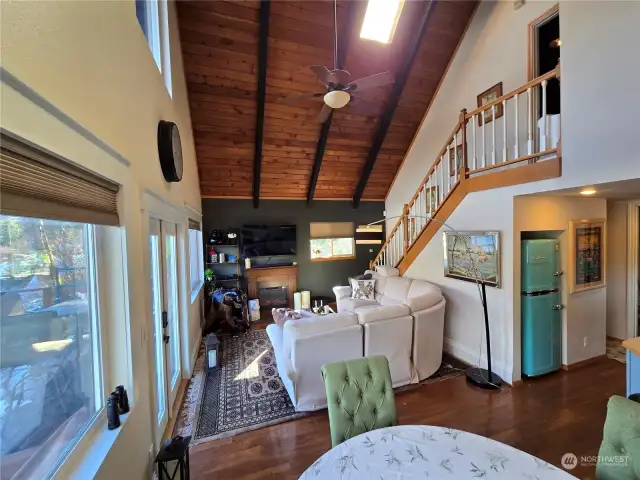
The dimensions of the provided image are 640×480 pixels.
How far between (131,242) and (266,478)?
192 cm

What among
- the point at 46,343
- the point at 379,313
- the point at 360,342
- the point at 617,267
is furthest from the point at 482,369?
the point at 46,343

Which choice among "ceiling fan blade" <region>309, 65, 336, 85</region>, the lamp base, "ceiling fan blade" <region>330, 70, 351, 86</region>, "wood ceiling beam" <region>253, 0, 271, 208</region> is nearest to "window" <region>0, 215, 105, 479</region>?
"ceiling fan blade" <region>309, 65, 336, 85</region>

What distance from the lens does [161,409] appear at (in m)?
2.51

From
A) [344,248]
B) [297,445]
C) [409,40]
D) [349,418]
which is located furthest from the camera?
[344,248]

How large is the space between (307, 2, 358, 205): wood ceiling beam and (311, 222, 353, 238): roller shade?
0.70 metres

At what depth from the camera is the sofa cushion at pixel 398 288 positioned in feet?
15.7

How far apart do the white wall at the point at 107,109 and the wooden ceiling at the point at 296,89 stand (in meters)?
2.05

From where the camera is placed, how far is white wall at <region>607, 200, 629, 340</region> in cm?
418

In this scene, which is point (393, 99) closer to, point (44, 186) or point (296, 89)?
point (296, 89)

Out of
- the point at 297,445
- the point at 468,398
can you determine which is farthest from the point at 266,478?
the point at 468,398

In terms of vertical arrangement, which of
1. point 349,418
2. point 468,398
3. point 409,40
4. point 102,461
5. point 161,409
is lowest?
point 468,398

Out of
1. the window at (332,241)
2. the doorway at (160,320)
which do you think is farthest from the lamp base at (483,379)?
the window at (332,241)

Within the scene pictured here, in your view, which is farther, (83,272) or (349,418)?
(349,418)

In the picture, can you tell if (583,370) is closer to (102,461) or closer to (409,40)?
(102,461)
